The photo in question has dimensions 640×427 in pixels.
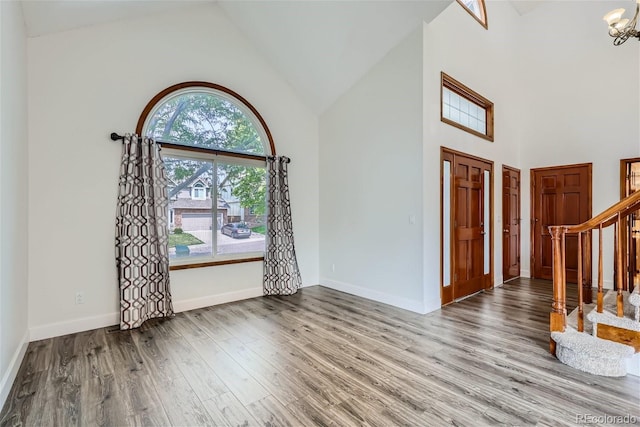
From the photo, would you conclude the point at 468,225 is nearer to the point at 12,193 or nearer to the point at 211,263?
the point at 211,263

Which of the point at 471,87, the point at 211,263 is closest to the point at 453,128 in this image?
the point at 471,87

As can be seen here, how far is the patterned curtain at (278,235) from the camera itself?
173 inches

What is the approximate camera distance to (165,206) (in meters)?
3.50

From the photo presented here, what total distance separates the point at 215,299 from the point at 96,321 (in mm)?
1265

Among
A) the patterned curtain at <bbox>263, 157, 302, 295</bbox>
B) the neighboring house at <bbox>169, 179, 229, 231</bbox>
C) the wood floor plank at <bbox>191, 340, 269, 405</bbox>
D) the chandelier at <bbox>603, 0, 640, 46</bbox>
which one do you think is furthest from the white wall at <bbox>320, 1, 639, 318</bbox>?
the wood floor plank at <bbox>191, 340, 269, 405</bbox>

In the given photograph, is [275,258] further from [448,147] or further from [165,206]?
[448,147]

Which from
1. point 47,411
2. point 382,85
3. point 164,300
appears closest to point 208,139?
point 164,300

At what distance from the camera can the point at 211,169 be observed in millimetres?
4023

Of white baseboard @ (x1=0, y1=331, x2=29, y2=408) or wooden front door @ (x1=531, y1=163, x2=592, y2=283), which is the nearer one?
white baseboard @ (x1=0, y1=331, x2=29, y2=408)

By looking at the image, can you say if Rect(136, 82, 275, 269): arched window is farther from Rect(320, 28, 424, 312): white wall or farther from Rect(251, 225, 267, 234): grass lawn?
Rect(320, 28, 424, 312): white wall

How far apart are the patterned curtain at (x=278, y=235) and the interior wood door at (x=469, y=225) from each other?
7.64 feet

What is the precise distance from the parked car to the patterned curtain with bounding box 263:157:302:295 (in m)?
0.31

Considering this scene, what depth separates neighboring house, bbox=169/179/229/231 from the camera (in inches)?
148

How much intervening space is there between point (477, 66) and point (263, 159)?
3512 mm
